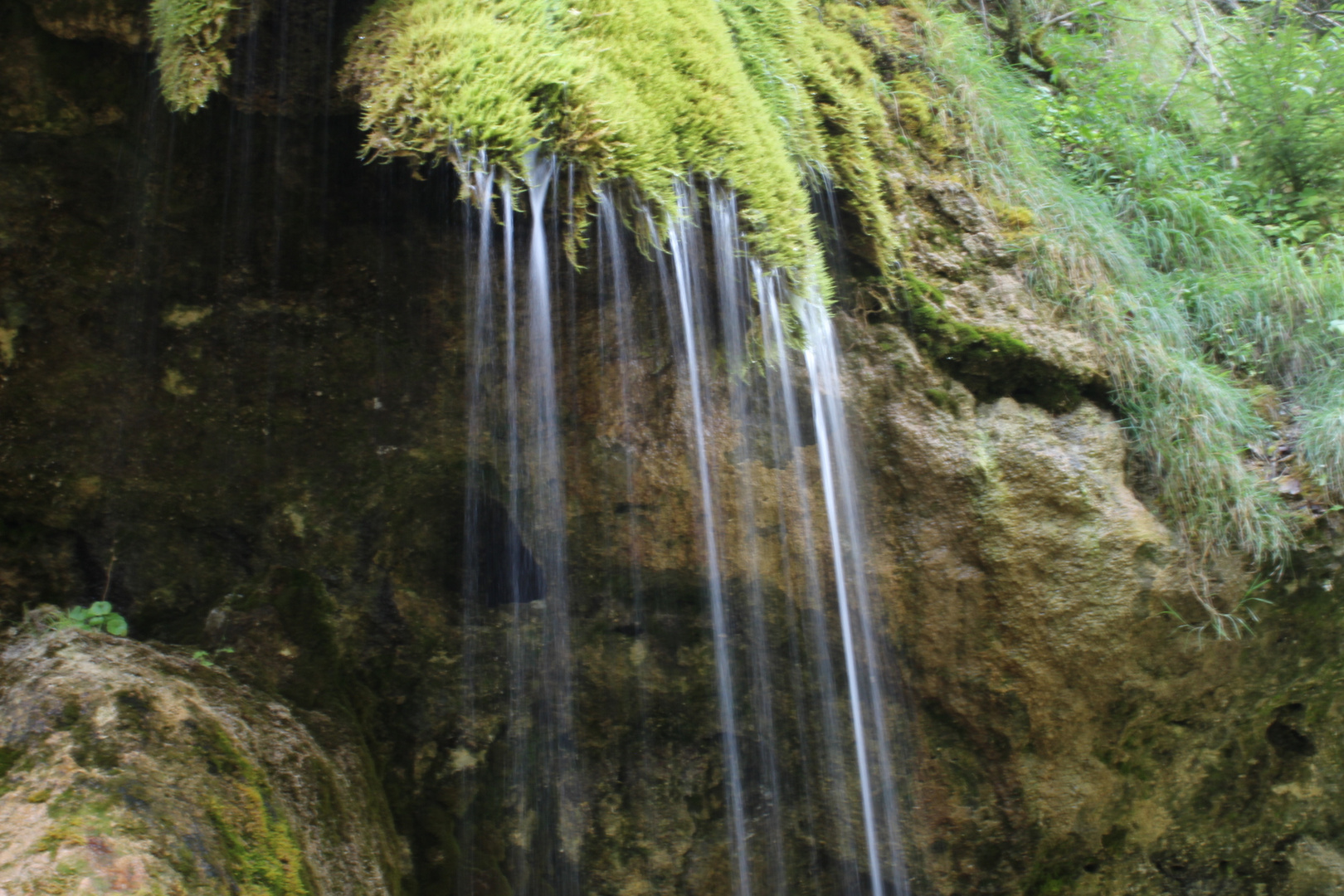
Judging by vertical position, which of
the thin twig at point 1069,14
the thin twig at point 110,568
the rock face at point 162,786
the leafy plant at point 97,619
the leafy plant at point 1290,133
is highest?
the thin twig at point 1069,14

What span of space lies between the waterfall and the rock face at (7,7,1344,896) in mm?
40

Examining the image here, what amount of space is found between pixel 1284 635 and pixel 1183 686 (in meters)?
0.49

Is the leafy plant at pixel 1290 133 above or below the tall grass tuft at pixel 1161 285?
above

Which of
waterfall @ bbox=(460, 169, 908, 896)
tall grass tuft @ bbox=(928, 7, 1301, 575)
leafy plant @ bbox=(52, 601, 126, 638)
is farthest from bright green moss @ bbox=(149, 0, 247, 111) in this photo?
tall grass tuft @ bbox=(928, 7, 1301, 575)

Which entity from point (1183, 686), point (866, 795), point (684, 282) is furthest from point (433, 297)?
point (1183, 686)

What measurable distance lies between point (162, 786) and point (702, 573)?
2.06m

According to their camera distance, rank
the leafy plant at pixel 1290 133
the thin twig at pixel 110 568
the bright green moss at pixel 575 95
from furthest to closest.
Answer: the leafy plant at pixel 1290 133, the thin twig at pixel 110 568, the bright green moss at pixel 575 95

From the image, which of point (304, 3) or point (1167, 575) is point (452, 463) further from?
point (1167, 575)

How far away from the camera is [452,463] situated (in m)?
3.48

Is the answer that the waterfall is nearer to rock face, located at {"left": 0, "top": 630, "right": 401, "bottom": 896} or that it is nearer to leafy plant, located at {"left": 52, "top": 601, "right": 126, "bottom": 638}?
rock face, located at {"left": 0, "top": 630, "right": 401, "bottom": 896}

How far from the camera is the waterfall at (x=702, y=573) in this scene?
10.7 ft

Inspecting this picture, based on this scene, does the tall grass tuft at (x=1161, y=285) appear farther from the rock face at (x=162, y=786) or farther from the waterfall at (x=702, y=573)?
the rock face at (x=162, y=786)

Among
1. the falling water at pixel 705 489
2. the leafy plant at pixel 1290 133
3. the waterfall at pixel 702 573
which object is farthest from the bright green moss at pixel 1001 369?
the leafy plant at pixel 1290 133

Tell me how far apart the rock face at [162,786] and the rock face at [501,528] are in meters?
0.09
